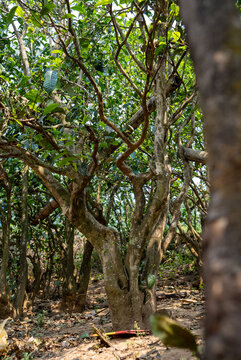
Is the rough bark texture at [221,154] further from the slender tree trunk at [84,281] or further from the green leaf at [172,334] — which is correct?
the slender tree trunk at [84,281]

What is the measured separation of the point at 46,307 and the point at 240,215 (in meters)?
8.38

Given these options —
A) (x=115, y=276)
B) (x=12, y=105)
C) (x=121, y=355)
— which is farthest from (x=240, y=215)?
(x=115, y=276)

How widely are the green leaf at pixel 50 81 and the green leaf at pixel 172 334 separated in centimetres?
285

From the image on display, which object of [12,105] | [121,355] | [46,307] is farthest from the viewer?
[46,307]

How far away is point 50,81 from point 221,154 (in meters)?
3.10

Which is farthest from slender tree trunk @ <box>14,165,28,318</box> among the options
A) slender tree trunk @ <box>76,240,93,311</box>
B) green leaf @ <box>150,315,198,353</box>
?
green leaf @ <box>150,315,198,353</box>

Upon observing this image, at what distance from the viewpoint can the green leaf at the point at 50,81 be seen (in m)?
3.23

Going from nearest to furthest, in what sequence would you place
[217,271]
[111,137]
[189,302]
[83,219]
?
[217,271] < [111,137] < [83,219] < [189,302]

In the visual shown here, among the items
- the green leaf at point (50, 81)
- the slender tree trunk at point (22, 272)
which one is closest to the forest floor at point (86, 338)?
the slender tree trunk at point (22, 272)

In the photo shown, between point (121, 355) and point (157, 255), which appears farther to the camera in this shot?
point (157, 255)

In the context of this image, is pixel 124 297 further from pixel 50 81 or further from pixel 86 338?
pixel 50 81

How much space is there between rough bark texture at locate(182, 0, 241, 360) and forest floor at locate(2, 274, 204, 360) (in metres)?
1.48

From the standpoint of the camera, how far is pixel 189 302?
5.88m

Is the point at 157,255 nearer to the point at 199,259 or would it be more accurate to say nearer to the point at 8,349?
the point at 8,349
